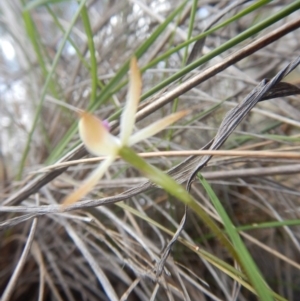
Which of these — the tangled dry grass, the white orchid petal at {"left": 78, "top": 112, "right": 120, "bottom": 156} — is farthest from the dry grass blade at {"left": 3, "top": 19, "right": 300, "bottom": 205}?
the white orchid petal at {"left": 78, "top": 112, "right": 120, "bottom": 156}

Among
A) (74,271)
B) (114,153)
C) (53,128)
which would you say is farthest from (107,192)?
(114,153)

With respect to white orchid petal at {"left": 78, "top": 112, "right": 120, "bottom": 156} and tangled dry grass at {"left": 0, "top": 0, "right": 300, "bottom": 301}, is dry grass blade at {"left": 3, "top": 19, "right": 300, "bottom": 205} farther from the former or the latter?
white orchid petal at {"left": 78, "top": 112, "right": 120, "bottom": 156}

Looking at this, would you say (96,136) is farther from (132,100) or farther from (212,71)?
(212,71)

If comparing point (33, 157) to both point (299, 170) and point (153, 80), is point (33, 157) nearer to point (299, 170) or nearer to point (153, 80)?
point (153, 80)

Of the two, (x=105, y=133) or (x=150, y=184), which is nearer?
(x=105, y=133)

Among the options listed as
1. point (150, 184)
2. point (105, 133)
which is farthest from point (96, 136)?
point (150, 184)

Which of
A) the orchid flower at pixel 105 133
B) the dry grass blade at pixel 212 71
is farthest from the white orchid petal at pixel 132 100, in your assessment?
the dry grass blade at pixel 212 71
